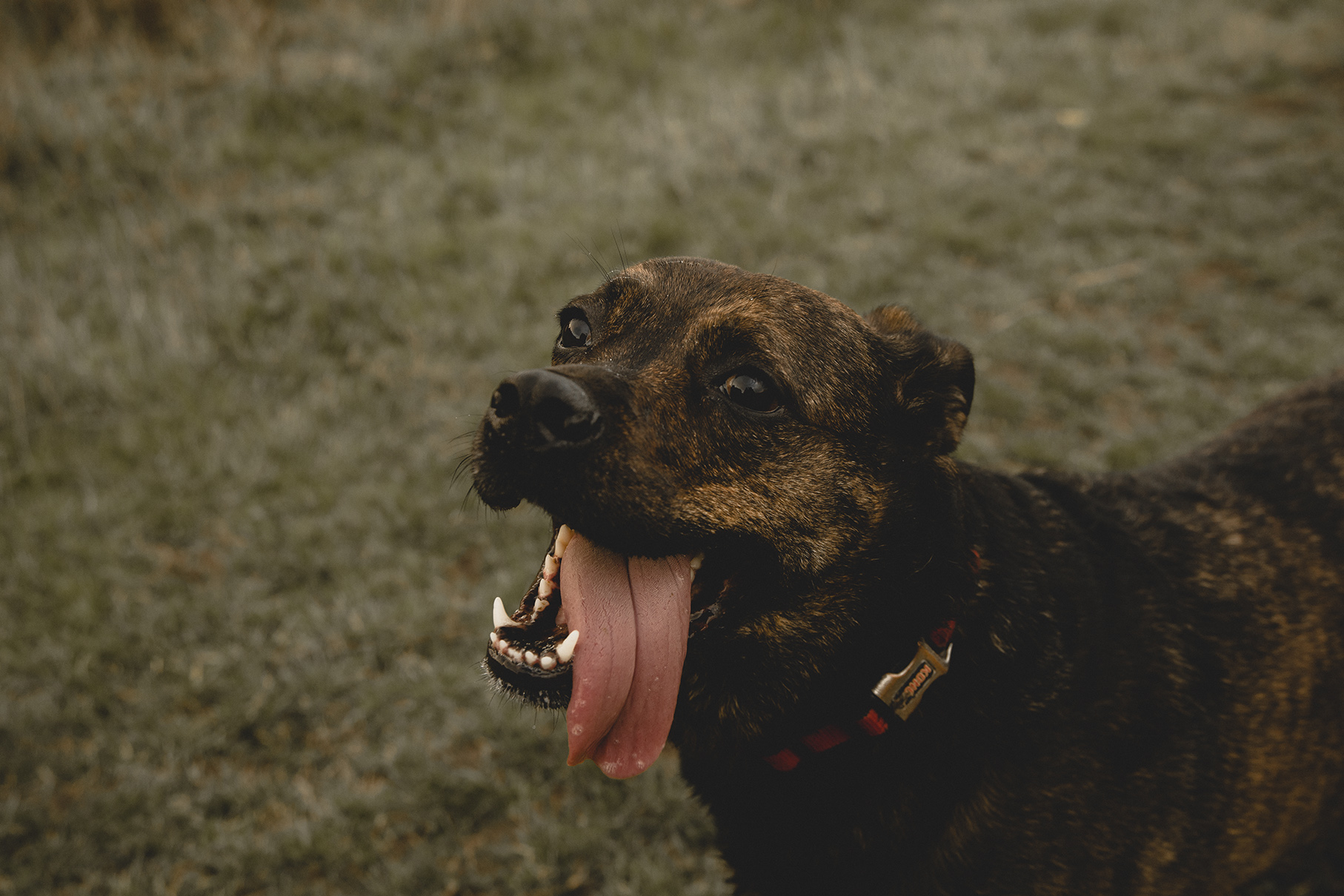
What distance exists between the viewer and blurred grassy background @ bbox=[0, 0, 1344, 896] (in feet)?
11.4

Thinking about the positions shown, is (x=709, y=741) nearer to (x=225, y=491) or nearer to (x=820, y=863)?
(x=820, y=863)

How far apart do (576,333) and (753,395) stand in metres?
0.74

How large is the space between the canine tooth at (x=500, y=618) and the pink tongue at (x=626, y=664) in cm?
17

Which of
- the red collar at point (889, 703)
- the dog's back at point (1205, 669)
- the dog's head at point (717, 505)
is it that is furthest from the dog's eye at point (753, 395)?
the dog's back at point (1205, 669)

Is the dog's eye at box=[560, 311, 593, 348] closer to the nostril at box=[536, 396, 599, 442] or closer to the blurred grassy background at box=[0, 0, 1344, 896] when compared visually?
the nostril at box=[536, 396, 599, 442]

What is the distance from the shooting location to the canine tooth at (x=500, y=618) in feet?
7.12

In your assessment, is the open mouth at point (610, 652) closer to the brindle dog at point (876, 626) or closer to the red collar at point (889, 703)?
the brindle dog at point (876, 626)

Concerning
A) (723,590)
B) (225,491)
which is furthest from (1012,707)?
(225,491)

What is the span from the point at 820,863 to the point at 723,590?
2.45 feet

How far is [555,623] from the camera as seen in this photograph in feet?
7.21

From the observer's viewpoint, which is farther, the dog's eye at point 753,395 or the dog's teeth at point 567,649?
the dog's eye at point 753,395

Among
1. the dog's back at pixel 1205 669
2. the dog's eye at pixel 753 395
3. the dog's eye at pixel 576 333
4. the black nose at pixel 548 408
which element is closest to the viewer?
the black nose at pixel 548 408

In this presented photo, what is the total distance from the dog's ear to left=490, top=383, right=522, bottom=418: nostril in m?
1.13

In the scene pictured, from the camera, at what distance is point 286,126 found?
7859 millimetres
